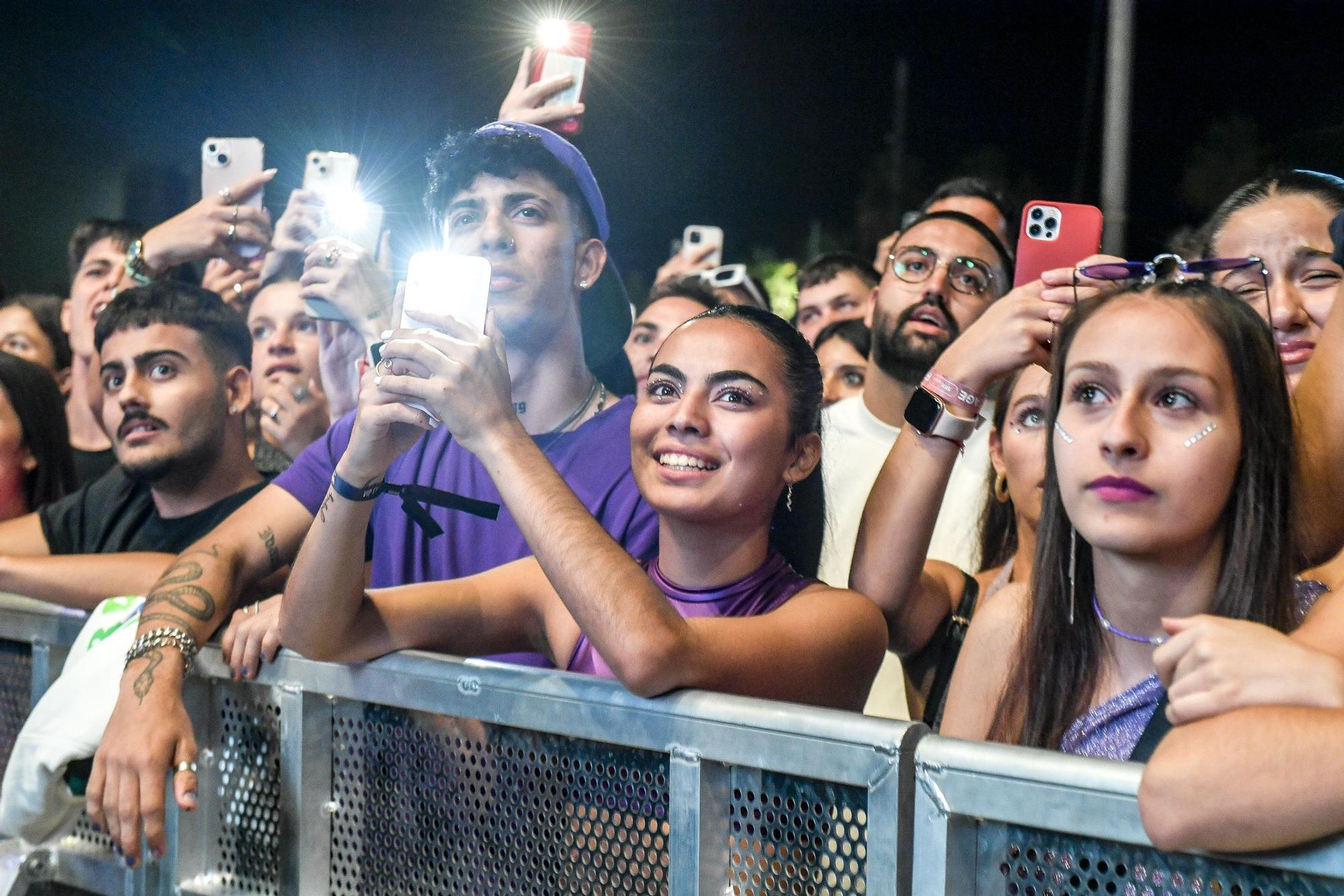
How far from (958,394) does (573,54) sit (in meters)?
1.88

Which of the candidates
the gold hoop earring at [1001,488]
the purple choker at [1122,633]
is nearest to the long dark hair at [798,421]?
the gold hoop earring at [1001,488]

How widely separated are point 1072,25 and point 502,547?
99.8 feet

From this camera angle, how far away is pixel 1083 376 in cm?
181

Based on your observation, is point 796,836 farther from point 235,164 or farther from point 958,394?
point 235,164

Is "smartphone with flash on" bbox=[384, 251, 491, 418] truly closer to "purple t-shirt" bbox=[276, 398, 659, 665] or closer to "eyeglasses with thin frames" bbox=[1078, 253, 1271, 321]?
"purple t-shirt" bbox=[276, 398, 659, 665]

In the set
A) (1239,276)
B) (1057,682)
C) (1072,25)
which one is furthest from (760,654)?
(1072,25)

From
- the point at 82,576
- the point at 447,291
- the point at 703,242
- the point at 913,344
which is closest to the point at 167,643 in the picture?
the point at 82,576

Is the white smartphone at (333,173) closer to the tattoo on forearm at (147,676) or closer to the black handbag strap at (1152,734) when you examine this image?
the tattoo on forearm at (147,676)

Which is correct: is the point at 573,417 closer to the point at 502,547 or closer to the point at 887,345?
the point at 502,547

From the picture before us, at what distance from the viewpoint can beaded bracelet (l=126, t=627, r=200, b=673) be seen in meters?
2.40

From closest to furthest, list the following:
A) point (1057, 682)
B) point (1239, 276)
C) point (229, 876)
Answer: point (1057, 682)
point (229, 876)
point (1239, 276)

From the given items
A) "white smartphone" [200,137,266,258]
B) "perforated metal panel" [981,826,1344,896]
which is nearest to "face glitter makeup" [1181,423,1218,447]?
"perforated metal panel" [981,826,1344,896]

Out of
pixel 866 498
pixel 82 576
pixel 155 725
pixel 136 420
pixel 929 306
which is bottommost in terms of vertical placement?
pixel 155 725

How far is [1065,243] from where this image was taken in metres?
2.40
